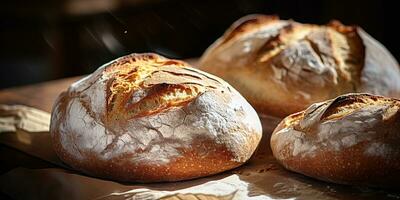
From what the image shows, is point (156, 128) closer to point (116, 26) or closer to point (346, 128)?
point (346, 128)

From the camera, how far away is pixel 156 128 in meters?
1.31

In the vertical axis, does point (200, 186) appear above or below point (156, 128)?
below

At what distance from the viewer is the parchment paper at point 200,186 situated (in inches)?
49.2

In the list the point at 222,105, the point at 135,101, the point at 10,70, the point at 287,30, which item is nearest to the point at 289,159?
the point at 222,105

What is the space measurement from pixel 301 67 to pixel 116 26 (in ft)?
7.34

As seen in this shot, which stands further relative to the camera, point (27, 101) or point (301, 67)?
point (27, 101)

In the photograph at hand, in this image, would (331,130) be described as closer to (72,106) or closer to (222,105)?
(222,105)

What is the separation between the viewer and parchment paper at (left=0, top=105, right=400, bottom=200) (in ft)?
4.10

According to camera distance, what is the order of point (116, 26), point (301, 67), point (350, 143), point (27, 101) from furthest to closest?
point (116, 26)
point (27, 101)
point (301, 67)
point (350, 143)

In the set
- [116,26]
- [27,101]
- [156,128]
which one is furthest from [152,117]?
[116,26]

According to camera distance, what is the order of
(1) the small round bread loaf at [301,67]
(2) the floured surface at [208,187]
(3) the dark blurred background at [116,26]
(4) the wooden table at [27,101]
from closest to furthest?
(2) the floured surface at [208,187] < (4) the wooden table at [27,101] < (1) the small round bread loaf at [301,67] < (3) the dark blurred background at [116,26]

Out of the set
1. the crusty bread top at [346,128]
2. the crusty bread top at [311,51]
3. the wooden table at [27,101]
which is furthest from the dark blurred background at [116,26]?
the crusty bread top at [346,128]

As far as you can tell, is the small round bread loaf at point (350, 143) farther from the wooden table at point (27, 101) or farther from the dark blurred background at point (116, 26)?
the dark blurred background at point (116, 26)

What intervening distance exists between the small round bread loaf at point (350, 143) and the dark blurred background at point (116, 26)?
7.07 ft
